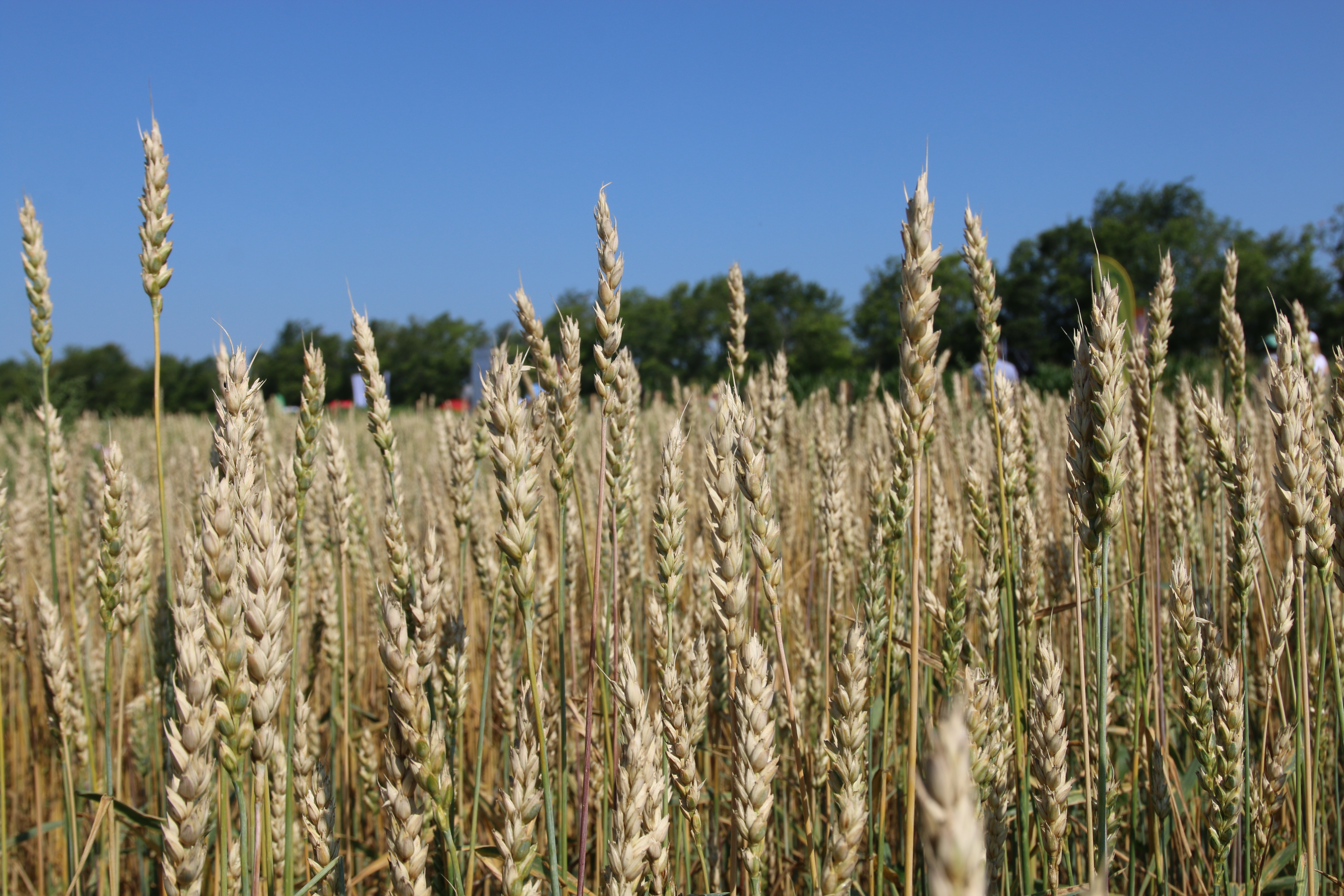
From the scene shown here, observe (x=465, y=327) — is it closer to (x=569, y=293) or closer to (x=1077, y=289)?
(x=569, y=293)

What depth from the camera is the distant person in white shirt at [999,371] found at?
1588 mm

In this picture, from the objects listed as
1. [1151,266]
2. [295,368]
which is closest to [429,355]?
[295,368]

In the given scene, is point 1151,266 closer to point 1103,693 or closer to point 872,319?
point 872,319

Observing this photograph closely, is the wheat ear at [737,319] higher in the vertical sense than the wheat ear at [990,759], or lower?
higher

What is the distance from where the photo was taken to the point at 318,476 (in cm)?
279

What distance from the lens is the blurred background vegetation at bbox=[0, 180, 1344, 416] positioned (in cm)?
4156

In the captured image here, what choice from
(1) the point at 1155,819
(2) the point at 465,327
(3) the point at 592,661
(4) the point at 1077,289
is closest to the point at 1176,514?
(1) the point at 1155,819

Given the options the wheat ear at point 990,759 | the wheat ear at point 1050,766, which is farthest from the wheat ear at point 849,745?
the wheat ear at point 1050,766

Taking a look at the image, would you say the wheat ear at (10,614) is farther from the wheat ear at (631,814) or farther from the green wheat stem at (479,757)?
the wheat ear at (631,814)

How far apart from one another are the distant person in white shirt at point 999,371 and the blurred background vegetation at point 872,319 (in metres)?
25.5

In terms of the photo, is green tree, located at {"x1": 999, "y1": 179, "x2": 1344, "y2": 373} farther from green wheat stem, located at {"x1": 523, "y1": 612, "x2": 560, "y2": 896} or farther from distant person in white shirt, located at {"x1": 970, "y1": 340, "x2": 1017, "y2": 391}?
green wheat stem, located at {"x1": 523, "y1": 612, "x2": 560, "y2": 896}

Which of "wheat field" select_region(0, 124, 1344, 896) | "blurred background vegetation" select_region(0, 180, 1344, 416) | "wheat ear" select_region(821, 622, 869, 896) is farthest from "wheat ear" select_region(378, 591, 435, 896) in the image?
"blurred background vegetation" select_region(0, 180, 1344, 416)

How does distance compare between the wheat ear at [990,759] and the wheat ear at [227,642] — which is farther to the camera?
the wheat ear at [990,759]

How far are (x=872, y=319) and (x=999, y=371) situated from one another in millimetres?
58477
